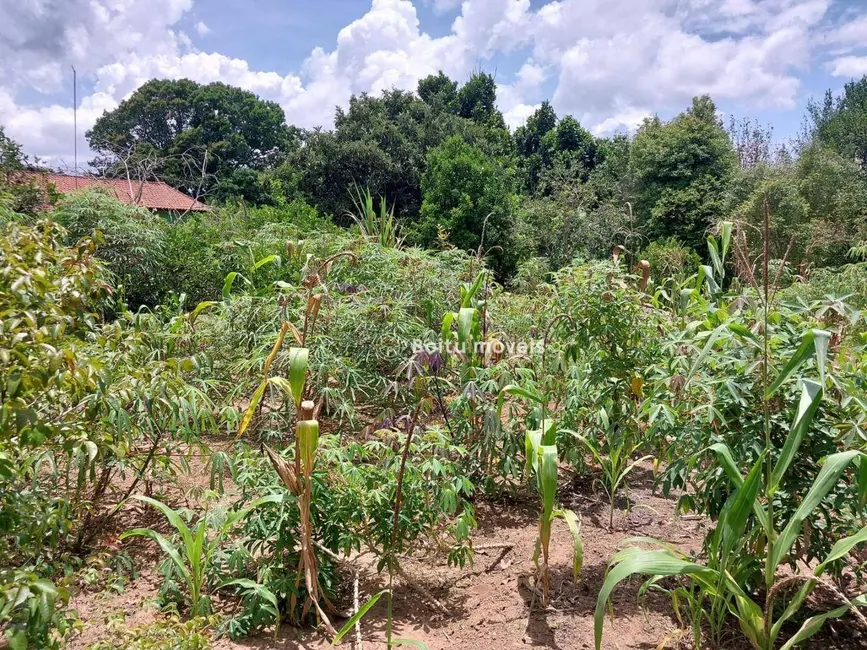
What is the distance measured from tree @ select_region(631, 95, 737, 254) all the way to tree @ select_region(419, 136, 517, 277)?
4039 millimetres

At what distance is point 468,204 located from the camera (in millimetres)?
10094

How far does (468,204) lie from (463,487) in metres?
8.49

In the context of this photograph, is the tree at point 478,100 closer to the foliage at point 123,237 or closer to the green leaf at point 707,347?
the foliage at point 123,237

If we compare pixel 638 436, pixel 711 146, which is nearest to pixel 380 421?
pixel 638 436

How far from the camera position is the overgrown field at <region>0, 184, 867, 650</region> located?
143cm

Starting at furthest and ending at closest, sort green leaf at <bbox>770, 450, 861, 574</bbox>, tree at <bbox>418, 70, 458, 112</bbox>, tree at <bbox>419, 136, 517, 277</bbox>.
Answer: tree at <bbox>418, 70, 458, 112</bbox> < tree at <bbox>419, 136, 517, 277</bbox> < green leaf at <bbox>770, 450, 861, 574</bbox>

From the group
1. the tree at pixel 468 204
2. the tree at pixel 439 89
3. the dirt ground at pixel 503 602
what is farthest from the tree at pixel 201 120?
the dirt ground at pixel 503 602

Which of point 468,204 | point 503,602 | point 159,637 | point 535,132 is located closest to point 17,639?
point 159,637

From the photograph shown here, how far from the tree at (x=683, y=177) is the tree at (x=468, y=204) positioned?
13.3ft

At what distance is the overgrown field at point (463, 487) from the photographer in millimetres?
1426


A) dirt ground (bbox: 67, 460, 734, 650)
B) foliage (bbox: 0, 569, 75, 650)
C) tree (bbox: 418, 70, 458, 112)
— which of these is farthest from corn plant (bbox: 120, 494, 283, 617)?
tree (bbox: 418, 70, 458, 112)

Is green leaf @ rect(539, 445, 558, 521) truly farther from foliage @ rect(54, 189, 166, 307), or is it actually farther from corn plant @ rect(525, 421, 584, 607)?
foliage @ rect(54, 189, 166, 307)

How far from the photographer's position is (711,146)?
12.8 meters

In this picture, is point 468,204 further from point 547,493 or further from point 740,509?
point 740,509
